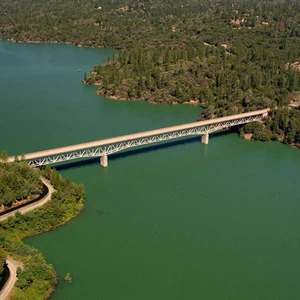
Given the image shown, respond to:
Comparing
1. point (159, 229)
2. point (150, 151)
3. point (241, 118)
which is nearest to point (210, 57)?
point (241, 118)

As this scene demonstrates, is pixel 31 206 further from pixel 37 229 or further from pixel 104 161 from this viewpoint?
pixel 104 161

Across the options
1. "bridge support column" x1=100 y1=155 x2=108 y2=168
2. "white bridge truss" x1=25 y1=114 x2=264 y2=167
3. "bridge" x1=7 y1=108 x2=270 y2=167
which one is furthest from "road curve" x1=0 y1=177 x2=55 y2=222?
"bridge support column" x1=100 y1=155 x2=108 y2=168

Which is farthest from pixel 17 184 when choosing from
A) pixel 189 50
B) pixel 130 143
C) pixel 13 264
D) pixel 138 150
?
pixel 189 50

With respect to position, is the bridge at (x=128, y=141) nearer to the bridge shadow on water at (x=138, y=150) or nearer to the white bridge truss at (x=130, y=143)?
the white bridge truss at (x=130, y=143)

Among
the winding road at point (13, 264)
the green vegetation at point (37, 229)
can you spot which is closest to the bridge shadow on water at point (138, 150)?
the green vegetation at point (37, 229)

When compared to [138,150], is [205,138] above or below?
below
